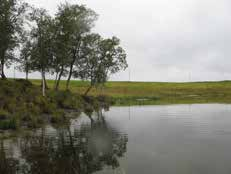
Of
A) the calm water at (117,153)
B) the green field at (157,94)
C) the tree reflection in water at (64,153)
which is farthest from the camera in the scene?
the green field at (157,94)

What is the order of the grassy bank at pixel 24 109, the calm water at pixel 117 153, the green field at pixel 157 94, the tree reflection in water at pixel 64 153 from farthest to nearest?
the green field at pixel 157 94 < the grassy bank at pixel 24 109 < the calm water at pixel 117 153 < the tree reflection in water at pixel 64 153

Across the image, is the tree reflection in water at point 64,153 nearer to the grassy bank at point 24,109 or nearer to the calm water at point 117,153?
the calm water at point 117,153

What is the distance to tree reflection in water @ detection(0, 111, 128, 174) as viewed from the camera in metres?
15.2

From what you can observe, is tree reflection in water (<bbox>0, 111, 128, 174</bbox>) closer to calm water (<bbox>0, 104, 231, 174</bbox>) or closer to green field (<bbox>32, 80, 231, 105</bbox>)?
calm water (<bbox>0, 104, 231, 174</bbox>)

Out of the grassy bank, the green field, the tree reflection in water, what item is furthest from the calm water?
the green field

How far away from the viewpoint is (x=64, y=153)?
18.6m

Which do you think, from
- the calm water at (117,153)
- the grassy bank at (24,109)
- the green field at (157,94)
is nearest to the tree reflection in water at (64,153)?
the calm water at (117,153)

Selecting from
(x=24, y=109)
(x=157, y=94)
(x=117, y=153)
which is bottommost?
(x=117, y=153)

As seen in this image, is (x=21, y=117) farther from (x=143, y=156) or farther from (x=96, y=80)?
(x=96, y=80)

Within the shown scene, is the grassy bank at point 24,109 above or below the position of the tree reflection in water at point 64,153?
above

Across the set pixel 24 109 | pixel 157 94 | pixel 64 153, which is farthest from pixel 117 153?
pixel 157 94

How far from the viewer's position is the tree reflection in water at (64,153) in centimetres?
1516

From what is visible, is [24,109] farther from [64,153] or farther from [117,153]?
[117,153]

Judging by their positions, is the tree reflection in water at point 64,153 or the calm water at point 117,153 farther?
the calm water at point 117,153
